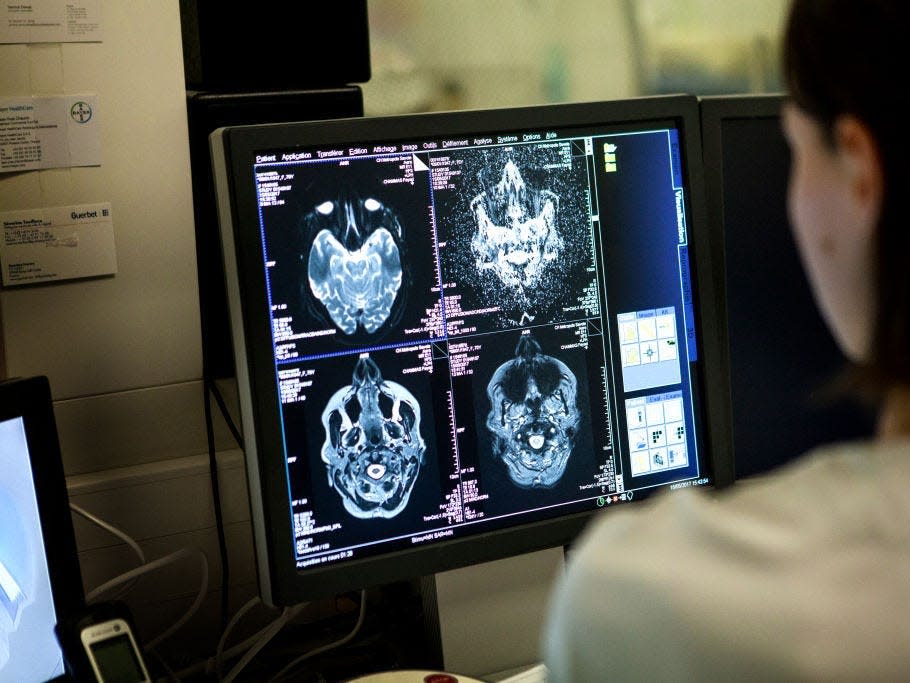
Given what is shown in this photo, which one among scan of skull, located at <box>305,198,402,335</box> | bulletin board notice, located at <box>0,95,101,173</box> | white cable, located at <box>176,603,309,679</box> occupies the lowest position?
white cable, located at <box>176,603,309,679</box>

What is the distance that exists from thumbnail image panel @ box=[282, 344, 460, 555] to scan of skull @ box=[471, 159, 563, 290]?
4.3 inches

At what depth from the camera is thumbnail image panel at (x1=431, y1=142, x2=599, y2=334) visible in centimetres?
101

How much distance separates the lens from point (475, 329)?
102cm

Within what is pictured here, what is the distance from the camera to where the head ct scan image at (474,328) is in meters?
0.97

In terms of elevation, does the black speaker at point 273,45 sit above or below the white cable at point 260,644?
above

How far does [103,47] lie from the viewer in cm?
120

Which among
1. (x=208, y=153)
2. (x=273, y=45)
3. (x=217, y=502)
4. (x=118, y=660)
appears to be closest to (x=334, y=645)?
(x=217, y=502)

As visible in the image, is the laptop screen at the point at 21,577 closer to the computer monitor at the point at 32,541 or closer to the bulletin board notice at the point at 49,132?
the computer monitor at the point at 32,541

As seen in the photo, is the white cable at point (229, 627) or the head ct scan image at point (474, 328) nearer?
the head ct scan image at point (474, 328)

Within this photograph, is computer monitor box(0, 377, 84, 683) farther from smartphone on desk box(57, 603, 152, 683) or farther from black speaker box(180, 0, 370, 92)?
black speaker box(180, 0, 370, 92)

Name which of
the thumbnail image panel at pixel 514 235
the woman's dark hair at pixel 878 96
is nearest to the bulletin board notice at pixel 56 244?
the thumbnail image panel at pixel 514 235

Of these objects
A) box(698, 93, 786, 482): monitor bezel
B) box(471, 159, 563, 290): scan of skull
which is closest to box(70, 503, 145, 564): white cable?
box(471, 159, 563, 290): scan of skull

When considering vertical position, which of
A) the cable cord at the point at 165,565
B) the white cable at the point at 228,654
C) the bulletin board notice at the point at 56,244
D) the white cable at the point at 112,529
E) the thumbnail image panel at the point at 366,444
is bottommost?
the white cable at the point at 228,654

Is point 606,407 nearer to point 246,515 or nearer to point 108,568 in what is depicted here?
point 246,515
